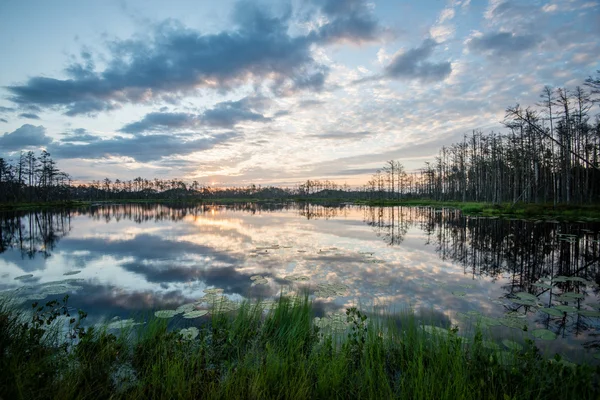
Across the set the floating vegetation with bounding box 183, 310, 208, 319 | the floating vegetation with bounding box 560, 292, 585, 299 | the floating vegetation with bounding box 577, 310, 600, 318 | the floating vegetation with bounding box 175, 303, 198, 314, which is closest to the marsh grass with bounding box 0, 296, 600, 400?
the floating vegetation with bounding box 183, 310, 208, 319

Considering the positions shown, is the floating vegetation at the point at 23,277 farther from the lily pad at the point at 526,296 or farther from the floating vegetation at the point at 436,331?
the lily pad at the point at 526,296

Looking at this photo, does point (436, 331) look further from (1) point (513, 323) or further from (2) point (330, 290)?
(2) point (330, 290)

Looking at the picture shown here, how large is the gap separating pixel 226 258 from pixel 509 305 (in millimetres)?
10774

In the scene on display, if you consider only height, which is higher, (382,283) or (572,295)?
(572,295)

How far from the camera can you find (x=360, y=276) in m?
9.61

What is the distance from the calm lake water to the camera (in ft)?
21.0

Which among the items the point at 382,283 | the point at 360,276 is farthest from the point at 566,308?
the point at 360,276

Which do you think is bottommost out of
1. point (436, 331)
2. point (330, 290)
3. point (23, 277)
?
point (23, 277)

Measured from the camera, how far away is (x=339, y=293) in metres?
7.83

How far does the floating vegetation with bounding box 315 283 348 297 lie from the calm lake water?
60 mm

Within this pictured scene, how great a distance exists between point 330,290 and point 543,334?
473cm

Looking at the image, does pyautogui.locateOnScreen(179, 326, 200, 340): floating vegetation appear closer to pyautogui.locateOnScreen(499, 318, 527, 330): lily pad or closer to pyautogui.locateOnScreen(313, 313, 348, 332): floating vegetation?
pyautogui.locateOnScreen(313, 313, 348, 332): floating vegetation

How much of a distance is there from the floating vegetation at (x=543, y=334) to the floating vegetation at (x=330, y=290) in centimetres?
422

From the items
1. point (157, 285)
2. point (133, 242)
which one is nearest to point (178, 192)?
point (133, 242)
